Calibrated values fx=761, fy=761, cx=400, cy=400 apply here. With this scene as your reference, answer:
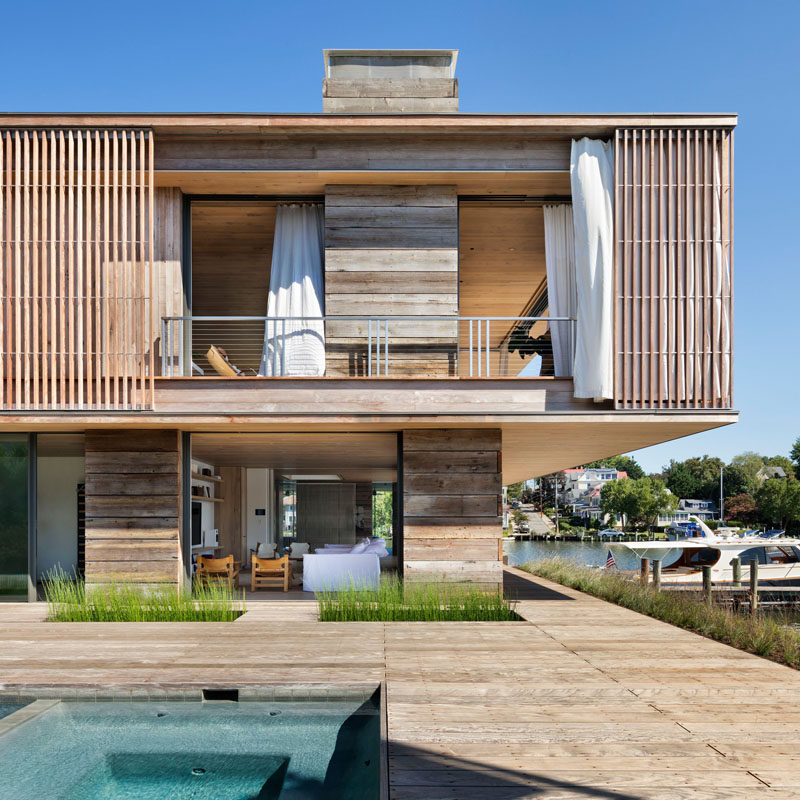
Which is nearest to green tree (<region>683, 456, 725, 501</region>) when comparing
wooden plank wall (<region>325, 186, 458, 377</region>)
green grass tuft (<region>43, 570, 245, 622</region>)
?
wooden plank wall (<region>325, 186, 458, 377</region>)

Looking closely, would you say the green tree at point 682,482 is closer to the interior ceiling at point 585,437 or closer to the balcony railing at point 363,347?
the interior ceiling at point 585,437

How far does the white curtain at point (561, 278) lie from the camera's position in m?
9.55

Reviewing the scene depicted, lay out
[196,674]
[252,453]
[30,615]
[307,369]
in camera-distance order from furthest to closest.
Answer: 1. [252,453]
2. [307,369]
3. [30,615]
4. [196,674]

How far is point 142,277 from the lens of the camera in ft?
29.8

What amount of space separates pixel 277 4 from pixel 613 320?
671 cm

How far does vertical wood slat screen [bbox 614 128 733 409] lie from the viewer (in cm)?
905

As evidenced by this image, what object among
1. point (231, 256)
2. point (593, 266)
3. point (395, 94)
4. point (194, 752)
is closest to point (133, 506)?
point (231, 256)

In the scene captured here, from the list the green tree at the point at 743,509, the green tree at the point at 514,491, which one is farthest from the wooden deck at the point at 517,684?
the green tree at the point at 514,491

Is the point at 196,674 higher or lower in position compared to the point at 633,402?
lower

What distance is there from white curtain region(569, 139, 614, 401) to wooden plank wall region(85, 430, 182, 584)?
5224mm

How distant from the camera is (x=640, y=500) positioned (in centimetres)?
8212

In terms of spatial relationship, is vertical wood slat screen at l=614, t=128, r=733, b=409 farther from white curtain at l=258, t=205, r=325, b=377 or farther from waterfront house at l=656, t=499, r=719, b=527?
waterfront house at l=656, t=499, r=719, b=527

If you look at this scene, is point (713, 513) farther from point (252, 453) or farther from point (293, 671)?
point (293, 671)

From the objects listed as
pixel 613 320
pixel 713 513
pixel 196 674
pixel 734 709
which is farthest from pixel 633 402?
pixel 713 513
